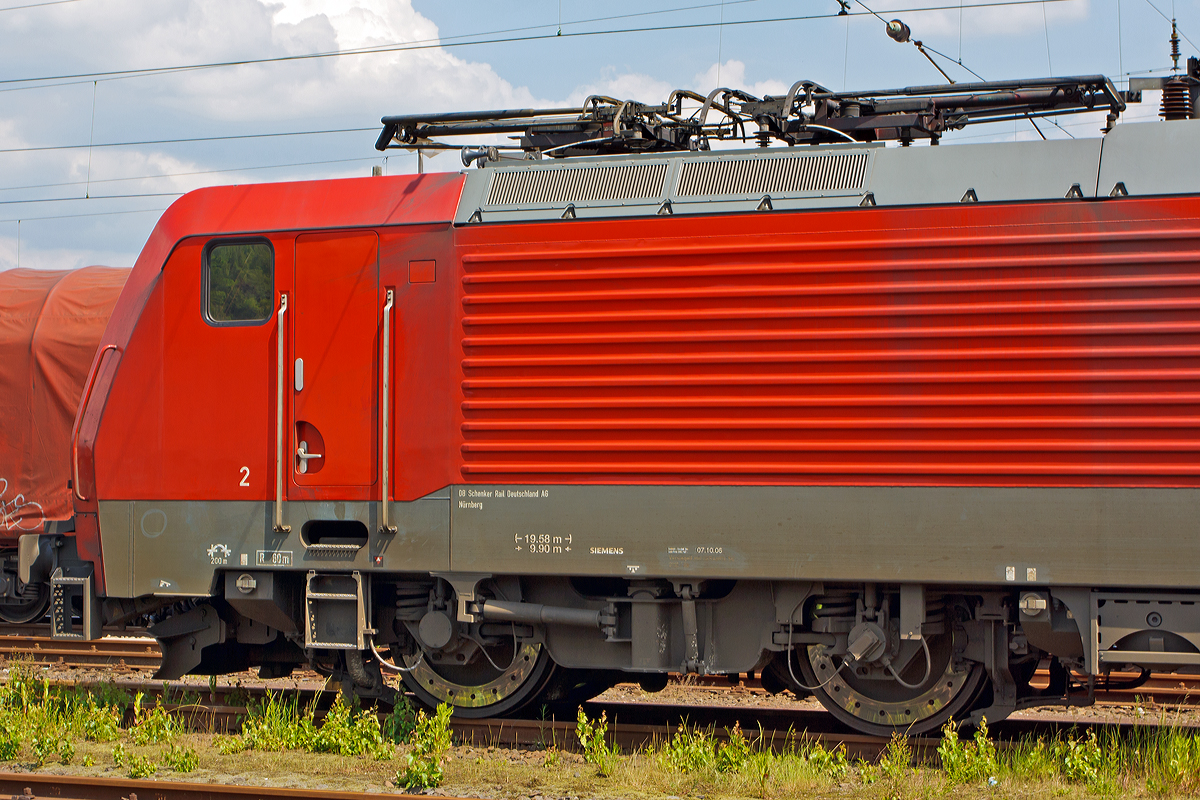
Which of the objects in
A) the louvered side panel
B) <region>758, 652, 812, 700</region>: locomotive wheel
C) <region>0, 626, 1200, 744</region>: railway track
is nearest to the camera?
the louvered side panel

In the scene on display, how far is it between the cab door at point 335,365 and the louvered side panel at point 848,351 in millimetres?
724

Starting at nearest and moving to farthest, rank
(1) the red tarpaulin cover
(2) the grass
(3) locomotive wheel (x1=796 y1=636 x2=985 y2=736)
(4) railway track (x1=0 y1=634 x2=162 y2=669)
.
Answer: (2) the grass
(3) locomotive wheel (x1=796 y1=636 x2=985 y2=736)
(4) railway track (x1=0 y1=634 x2=162 y2=669)
(1) the red tarpaulin cover

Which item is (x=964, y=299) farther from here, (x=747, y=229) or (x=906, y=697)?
(x=906, y=697)

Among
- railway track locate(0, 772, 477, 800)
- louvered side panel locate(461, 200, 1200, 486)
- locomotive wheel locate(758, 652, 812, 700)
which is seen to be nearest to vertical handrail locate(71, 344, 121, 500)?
railway track locate(0, 772, 477, 800)

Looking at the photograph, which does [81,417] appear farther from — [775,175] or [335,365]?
[775,175]

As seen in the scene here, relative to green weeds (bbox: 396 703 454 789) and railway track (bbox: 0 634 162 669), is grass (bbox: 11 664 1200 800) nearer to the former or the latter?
green weeds (bbox: 396 703 454 789)

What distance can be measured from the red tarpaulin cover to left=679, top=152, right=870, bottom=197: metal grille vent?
8.67 metres

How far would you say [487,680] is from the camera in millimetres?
8188

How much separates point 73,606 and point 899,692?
19.3 ft

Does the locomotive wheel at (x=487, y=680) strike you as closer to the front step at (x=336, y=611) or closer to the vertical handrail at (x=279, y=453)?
the front step at (x=336, y=611)

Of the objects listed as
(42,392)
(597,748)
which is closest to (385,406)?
(597,748)

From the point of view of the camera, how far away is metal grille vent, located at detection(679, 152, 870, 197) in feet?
24.4

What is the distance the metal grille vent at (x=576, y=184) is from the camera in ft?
25.3

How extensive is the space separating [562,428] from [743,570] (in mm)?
1466
